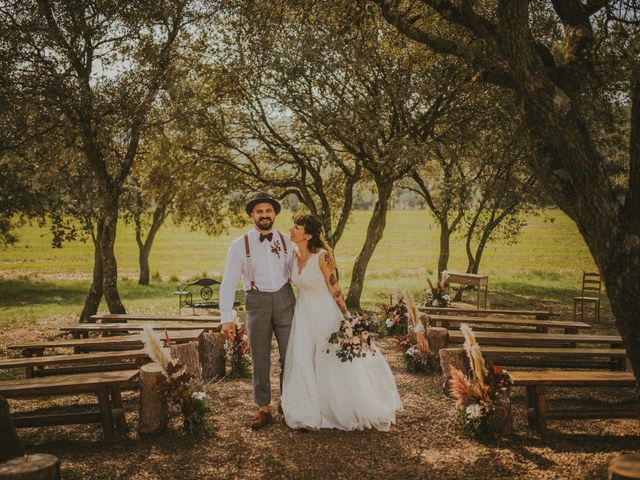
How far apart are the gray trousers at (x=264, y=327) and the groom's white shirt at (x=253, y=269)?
0.12 meters

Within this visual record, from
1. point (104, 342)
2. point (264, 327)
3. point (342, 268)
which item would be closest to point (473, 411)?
point (264, 327)

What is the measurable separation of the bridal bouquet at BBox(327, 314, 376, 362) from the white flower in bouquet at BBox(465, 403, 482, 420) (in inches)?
50.8

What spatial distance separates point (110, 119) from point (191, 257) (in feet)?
118

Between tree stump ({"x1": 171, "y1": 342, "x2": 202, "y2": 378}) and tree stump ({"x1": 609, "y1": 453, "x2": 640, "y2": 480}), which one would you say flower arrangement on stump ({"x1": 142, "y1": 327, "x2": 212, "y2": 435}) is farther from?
tree stump ({"x1": 609, "y1": 453, "x2": 640, "y2": 480})

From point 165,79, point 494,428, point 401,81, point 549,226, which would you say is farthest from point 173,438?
point 549,226

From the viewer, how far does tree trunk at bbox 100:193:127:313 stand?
45.0 ft

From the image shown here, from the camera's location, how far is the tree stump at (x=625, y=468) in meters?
3.79

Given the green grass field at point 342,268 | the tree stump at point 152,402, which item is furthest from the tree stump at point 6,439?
the green grass field at point 342,268

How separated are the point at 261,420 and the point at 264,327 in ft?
3.50

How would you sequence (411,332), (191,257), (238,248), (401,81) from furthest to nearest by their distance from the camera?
(191,257) → (401,81) → (411,332) → (238,248)

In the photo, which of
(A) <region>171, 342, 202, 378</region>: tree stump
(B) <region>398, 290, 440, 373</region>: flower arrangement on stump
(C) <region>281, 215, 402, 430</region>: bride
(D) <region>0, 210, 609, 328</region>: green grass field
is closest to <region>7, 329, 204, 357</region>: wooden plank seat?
(A) <region>171, 342, 202, 378</region>: tree stump

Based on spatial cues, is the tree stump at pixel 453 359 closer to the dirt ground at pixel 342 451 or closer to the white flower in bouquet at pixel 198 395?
the dirt ground at pixel 342 451

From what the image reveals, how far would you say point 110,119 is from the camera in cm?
1248

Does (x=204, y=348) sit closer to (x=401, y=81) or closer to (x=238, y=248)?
(x=238, y=248)
